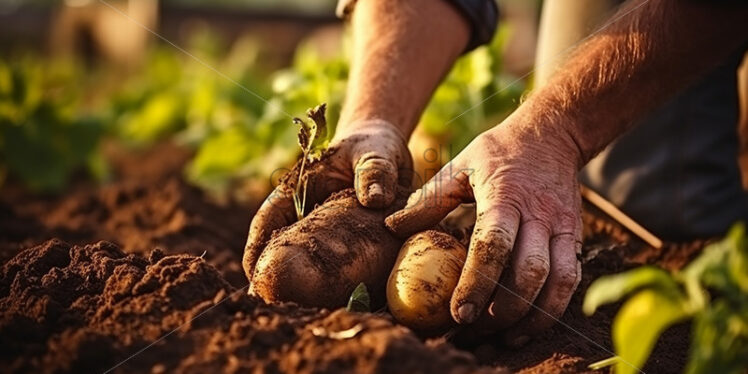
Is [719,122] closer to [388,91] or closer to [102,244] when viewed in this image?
[388,91]

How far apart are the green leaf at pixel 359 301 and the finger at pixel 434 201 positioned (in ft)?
0.76

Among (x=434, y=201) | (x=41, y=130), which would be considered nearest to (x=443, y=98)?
(x=434, y=201)

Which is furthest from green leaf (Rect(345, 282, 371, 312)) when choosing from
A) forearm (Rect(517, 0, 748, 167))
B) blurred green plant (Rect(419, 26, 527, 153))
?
blurred green plant (Rect(419, 26, 527, 153))

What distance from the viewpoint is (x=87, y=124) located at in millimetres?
5055

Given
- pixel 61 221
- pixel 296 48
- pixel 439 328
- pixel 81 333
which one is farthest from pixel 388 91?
pixel 296 48

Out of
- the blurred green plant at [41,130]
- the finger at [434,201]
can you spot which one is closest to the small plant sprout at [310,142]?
the finger at [434,201]

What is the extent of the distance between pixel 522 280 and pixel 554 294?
107 mm

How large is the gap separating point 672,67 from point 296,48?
7.72m

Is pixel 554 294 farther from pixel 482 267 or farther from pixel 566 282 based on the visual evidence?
pixel 482 267

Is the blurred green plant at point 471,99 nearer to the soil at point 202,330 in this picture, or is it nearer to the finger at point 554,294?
the soil at point 202,330

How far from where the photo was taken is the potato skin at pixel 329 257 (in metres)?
2.19

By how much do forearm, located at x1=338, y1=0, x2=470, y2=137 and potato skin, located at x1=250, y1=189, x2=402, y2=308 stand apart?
0.44 metres

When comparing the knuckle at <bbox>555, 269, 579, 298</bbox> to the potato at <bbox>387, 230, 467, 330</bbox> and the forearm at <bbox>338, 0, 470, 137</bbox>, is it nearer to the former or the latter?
the potato at <bbox>387, 230, 467, 330</bbox>

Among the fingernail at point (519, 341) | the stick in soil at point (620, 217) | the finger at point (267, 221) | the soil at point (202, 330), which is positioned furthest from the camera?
the stick in soil at point (620, 217)
